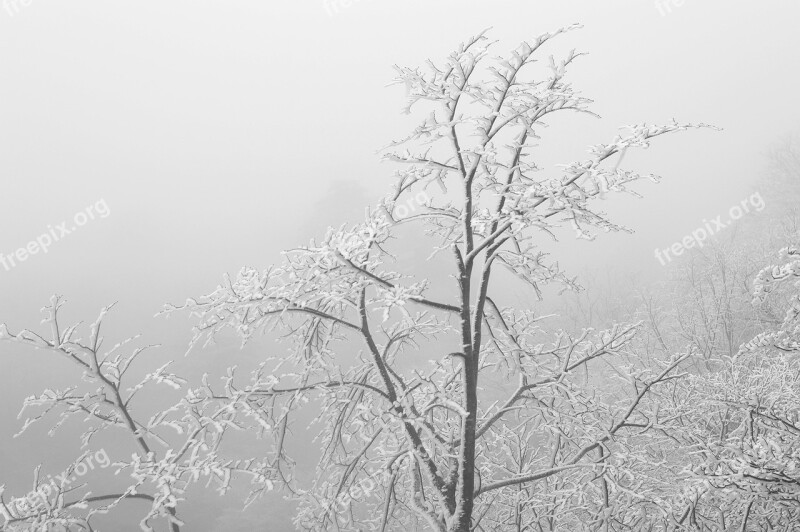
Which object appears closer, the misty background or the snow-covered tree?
the snow-covered tree

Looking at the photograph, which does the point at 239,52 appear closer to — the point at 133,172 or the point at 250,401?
the point at 133,172

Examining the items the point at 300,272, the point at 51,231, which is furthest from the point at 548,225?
the point at 51,231

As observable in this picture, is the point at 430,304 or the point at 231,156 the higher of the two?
the point at 231,156

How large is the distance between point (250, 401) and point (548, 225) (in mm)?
2569

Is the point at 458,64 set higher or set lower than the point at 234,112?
lower

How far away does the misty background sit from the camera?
106 ft

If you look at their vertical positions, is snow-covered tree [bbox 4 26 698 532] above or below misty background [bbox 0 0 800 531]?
below

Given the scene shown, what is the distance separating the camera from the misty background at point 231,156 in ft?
106

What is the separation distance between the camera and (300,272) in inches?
142

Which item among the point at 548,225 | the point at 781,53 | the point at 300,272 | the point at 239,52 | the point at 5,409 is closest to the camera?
the point at 548,225

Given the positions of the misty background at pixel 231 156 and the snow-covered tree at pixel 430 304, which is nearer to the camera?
the snow-covered tree at pixel 430 304

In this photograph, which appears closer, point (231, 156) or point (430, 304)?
point (430, 304)

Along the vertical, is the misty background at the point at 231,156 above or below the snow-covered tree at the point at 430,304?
above

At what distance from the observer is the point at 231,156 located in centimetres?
8050
